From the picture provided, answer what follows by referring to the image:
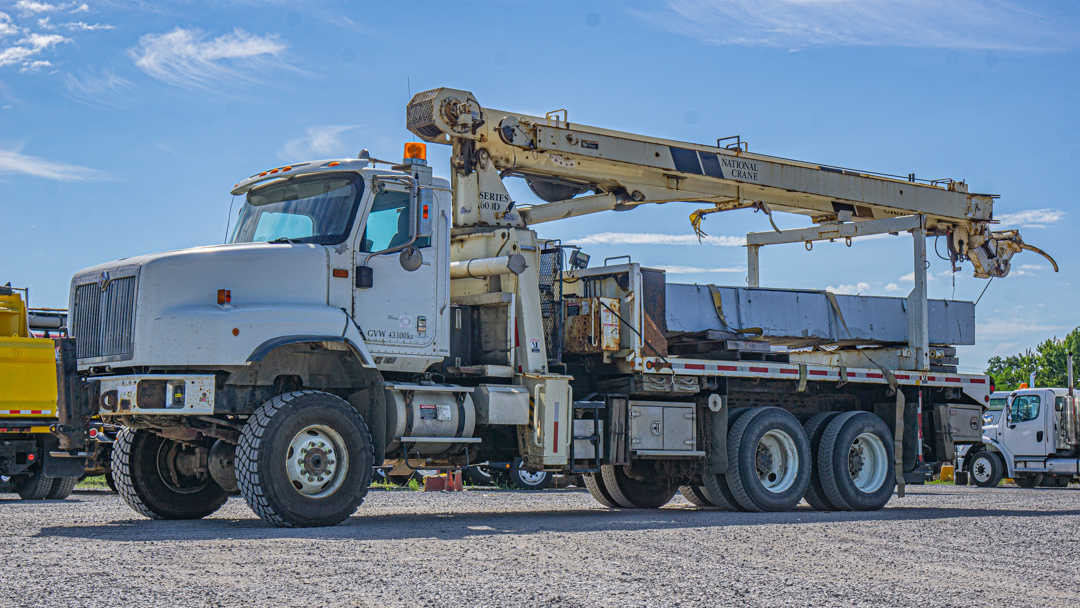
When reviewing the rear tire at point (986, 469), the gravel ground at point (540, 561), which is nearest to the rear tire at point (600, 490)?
the gravel ground at point (540, 561)

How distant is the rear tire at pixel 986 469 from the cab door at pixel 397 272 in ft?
59.8

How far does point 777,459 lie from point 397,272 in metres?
5.95

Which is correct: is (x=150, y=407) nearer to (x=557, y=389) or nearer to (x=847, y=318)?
(x=557, y=389)

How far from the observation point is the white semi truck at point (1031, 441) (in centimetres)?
2584

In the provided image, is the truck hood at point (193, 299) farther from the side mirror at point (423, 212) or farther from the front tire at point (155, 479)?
the front tire at point (155, 479)

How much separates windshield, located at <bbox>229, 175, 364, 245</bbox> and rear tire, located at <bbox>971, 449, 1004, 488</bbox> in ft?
63.1

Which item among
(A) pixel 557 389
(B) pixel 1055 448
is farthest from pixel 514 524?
(B) pixel 1055 448

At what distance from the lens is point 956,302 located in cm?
1748

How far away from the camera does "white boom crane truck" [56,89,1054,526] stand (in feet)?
35.8

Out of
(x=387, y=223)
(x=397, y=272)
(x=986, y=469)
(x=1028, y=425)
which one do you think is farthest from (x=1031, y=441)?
(x=387, y=223)

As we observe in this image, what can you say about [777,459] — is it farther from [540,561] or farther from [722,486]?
[540,561]

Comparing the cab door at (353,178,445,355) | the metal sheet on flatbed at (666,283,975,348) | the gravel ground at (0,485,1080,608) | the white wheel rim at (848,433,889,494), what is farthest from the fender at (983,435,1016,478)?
the cab door at (353,178,445,355)

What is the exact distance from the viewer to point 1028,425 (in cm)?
2616

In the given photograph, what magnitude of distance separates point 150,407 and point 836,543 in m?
6.06
